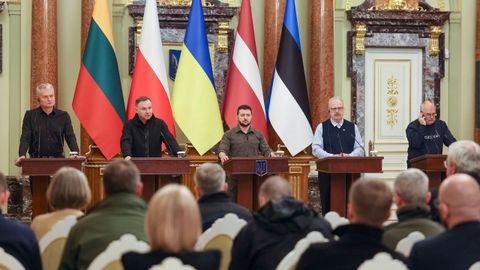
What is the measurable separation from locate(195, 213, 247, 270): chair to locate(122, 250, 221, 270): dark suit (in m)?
1.22

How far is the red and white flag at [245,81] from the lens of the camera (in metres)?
10.6

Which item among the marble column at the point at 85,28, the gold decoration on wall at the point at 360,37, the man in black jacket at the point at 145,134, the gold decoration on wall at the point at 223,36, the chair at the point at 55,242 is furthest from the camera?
the gold decoration on wall at the point at 360,37

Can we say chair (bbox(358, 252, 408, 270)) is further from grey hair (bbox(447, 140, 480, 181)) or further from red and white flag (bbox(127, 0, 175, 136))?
red and white flag (bbox(127, 0, 175, 136))

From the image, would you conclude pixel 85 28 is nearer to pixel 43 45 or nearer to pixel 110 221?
pixel 43 45

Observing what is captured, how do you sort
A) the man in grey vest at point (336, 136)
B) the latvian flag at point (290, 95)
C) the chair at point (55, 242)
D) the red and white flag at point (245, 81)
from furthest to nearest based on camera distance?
the red and white flag at point (245, 81), the latvian flag at point (290, 95), the man in grey vest at point (336, 136), the chair at point (55, 242)

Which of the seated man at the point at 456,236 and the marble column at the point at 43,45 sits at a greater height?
the marble column at the point at 43,45

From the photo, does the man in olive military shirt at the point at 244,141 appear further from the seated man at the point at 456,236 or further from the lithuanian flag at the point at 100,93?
the seated man at the point at 456,236

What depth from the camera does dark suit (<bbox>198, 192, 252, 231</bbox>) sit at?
4.90m

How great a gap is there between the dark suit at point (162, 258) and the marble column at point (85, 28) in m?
7.97

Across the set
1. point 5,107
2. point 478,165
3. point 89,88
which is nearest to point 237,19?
point 89,88

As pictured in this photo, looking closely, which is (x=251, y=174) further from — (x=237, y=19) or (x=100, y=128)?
(x=237, y=19)

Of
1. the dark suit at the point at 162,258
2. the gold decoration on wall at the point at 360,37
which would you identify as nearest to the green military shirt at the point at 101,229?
the dark suit at the point at 162,258

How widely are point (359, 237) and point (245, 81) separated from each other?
7362 mm

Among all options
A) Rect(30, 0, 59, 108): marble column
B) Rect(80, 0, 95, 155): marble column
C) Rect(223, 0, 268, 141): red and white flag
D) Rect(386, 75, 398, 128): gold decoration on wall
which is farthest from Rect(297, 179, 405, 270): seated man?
Rect(386, 75, 398, 128): gold decoration on wall
